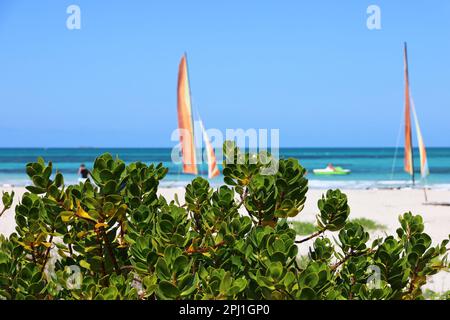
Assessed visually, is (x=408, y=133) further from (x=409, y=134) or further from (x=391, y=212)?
(x=391, y=212)

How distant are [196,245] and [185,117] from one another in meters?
19.4

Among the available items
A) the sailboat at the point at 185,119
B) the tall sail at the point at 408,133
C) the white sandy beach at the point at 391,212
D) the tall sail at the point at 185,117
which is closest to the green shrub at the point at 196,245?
the white sandy beach at the point at 391,212

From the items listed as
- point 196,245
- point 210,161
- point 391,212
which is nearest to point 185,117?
point 210,161

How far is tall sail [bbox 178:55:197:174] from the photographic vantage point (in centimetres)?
2052

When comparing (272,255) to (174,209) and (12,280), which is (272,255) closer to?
(174,209)

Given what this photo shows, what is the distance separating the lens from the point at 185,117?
21.0 m

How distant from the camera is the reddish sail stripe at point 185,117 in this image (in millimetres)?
20516

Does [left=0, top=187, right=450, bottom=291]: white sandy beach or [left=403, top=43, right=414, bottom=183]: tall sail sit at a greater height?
[left=403, top=43, right=414, bottom=183]: tall sail

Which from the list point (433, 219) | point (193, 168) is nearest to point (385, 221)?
point (433, 219)

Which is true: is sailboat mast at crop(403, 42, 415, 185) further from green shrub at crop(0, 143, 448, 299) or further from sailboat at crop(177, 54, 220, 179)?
green shrub at crop(0, 143, 448, 299)

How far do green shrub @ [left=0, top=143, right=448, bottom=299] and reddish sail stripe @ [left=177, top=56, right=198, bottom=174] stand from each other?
60.2 feet

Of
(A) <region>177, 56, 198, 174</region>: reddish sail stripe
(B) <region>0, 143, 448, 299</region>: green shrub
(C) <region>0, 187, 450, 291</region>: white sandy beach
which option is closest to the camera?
(B) <region>0, 143, 448, 299</region>: green shrub

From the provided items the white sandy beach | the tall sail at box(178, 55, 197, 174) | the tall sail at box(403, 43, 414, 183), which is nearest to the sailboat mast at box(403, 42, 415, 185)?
the tall sail at box(403, 43, 414, 183)

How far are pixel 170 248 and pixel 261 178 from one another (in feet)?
1.58
